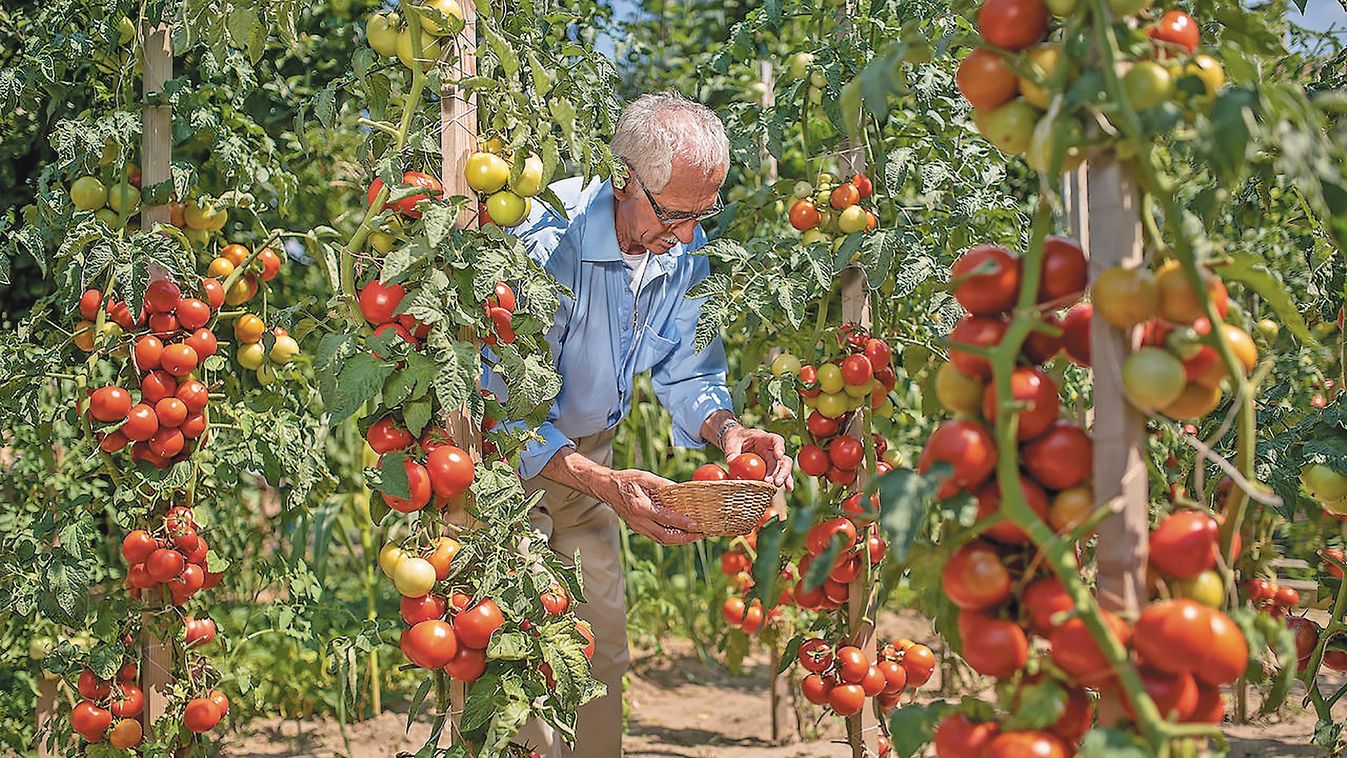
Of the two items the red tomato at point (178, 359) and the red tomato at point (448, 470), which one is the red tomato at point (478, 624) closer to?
the red tomato at point (448, 470)

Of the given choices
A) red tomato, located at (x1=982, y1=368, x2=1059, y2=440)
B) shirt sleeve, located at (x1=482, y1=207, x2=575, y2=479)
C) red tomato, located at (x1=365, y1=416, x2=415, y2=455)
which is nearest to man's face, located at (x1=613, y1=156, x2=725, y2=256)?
shirt sleeve, located at (x1=482, y1=207, x2=575, y2=479)

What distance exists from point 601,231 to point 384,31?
27.2 inches

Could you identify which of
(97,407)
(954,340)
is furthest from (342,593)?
(954,340)

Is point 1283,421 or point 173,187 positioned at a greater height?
point 173,187

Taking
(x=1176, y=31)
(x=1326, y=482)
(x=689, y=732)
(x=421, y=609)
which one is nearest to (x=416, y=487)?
(x=421, y=609)

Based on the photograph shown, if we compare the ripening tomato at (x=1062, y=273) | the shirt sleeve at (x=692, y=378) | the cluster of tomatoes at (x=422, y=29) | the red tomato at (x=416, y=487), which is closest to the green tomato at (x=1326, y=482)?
the ripening tomato at (x=1062, y=273)

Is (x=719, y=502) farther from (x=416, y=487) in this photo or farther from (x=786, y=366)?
(x=416, y=487)

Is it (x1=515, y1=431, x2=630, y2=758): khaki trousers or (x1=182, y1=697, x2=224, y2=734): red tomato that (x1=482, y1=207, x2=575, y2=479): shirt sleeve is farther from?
(x1=182, y1=697, x2=224, y2=734): red tomato

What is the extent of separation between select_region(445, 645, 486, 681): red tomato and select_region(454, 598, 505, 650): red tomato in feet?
0.05

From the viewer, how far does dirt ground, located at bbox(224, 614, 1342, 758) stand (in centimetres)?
302

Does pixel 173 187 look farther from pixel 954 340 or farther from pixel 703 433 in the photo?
pixel 954 340

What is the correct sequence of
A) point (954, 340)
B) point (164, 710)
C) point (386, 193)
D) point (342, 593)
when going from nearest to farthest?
point (954, 340)
point (386, 193)
point (164, 710)
point (342, 593)

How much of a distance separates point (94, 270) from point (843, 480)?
142 centimetres

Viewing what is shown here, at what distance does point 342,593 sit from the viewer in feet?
12.8
